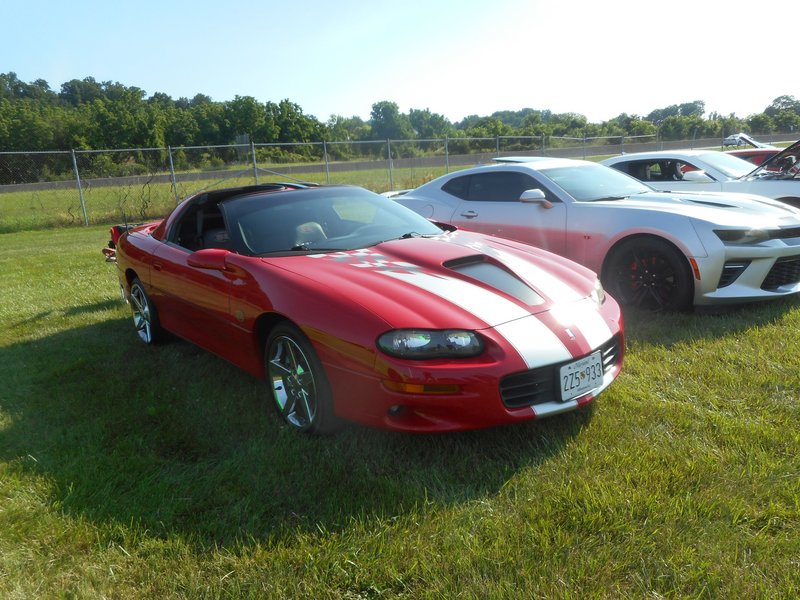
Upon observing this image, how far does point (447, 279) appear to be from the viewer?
10.5ft

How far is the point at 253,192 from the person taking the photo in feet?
14.5

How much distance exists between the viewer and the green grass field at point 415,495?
6.57 feet

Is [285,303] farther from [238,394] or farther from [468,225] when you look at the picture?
[468,225]

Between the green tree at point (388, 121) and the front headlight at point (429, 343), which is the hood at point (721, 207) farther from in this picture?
the green tree at point (388, 121)

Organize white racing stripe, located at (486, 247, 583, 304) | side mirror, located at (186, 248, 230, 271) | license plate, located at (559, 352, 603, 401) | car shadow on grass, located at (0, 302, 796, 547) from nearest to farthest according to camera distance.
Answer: car shadow on grass, located at (0, 302, 796, 547) < license plate, located at (559, 352, 603, 401) < white racing stripe, located at (486, 247, 583, 304) < side mirror, located at (186, 248, 230, 271)

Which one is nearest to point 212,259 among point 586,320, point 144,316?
point 144,316

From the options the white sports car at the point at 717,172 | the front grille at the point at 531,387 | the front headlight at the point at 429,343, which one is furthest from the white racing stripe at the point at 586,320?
the white sports car at the point at 717,172

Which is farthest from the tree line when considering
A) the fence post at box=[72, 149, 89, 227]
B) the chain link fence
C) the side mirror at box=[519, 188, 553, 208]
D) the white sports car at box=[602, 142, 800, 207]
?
the side mirror at box=[519, 188, 553, 208]

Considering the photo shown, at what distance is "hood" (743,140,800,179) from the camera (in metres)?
6.84

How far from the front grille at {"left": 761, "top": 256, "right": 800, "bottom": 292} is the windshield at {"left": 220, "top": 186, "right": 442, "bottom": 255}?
262 centimetres

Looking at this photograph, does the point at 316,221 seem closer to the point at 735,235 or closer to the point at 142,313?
the point at 142,313

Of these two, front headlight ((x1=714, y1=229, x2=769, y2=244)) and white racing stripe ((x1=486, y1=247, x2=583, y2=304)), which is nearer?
white racing stripe ((x1=486, y1=247, x2=583, y2=304))

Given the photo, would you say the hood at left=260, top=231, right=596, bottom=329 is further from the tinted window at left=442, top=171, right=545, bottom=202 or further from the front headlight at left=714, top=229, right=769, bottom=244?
the tinted window at left=442, top=171, right=545, bottom=202

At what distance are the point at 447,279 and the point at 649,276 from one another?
7.93ft
